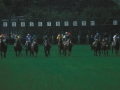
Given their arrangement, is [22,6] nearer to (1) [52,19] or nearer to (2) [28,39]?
(1) [52,19]

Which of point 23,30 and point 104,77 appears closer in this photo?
point 104,77

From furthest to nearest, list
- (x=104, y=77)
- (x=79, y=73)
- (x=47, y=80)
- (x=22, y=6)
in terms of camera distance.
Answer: (x=22, y=6)
(x=79, y=73)
(x=104, y=77)
(x=47, y=80)

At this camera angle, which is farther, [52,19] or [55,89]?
[52,19]

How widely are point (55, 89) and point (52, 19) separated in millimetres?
69374

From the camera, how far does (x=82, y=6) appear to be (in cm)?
11525

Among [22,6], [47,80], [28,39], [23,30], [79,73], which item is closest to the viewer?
[47,80]

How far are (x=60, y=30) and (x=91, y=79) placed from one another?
6288 cm

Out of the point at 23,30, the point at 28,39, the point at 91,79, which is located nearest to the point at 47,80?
the point at 91,79

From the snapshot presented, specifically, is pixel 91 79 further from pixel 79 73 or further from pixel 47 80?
pixel 79 73

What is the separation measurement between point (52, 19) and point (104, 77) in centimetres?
6436

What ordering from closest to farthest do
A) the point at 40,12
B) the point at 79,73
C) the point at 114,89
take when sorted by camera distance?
the point at 114,89 → the point at 79,73 → the point at 40,12

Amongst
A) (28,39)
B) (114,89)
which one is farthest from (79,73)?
(28,39)

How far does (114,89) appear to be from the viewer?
19938 mm

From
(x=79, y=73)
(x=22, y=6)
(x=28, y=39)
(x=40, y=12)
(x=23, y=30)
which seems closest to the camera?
(x=79, y=73)
